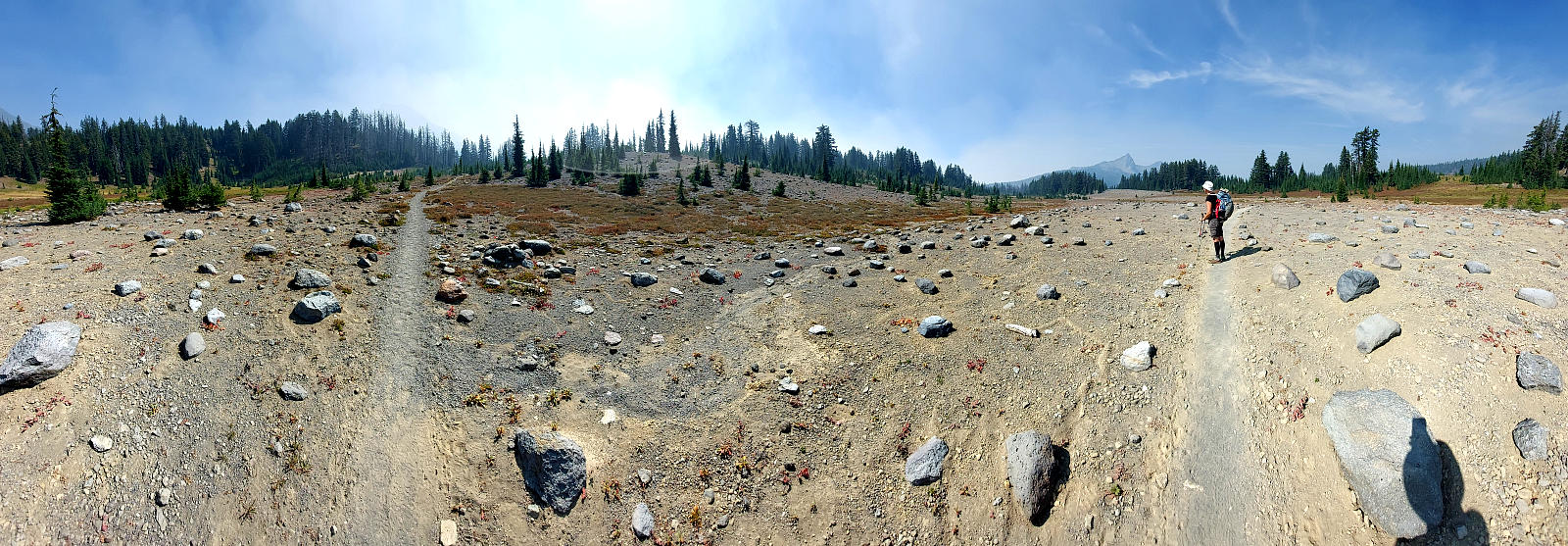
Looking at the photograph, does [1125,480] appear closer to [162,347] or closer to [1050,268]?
[1050,268]

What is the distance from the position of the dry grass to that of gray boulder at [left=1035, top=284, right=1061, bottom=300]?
25.3 m

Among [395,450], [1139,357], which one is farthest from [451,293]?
[1139,357]

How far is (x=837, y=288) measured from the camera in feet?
62.4

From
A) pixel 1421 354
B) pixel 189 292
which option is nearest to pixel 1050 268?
pixel 1421 354

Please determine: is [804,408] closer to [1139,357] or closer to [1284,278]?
[1139,357]

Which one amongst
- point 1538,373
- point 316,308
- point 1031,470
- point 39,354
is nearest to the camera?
point 1538,373

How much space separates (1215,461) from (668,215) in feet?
170

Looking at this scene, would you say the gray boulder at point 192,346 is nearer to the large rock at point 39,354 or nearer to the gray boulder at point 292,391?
the large rock at point 39,354

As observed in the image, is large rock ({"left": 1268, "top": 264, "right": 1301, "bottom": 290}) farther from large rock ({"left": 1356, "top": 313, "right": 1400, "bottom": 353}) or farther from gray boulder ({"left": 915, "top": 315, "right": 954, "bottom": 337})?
gray boulder ({"left": 915, "top": 315, "right": 954, "bottom": 337})

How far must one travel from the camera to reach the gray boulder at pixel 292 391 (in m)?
10.5

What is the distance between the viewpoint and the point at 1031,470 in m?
8.55

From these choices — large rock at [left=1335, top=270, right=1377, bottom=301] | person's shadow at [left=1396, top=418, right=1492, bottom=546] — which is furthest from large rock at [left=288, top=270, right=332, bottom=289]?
large rock at [left=1335, top=270, right=1377, bottom=301]

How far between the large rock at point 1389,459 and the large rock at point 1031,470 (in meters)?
4.05

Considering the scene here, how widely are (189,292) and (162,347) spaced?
3.73 metres
